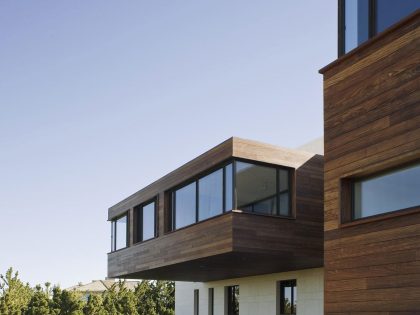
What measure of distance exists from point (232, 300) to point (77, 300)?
10.9 metres

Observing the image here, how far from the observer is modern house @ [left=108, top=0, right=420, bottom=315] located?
711cm

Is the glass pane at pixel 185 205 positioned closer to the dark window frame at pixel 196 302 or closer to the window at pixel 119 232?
the window at pixel 119 232

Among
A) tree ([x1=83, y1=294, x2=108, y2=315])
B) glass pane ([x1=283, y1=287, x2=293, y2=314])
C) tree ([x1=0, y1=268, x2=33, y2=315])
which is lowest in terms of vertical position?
tree ([x1=83, y1=294, x2=108, y2=315])

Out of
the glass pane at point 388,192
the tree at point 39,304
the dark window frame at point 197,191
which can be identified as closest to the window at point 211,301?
the dark window frame at point 197,191

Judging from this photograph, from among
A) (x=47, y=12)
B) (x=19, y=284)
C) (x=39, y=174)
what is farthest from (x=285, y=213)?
(x=19, y=284)

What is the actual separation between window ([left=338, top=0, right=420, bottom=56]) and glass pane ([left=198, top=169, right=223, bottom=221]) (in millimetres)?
4833

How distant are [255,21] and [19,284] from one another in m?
17.0

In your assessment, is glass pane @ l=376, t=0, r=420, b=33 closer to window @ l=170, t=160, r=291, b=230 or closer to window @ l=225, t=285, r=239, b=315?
window @ l=170, t=160, r=291, b=230

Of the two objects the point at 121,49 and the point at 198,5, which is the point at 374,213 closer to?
the point at 198,5

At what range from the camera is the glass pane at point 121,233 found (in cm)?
1822

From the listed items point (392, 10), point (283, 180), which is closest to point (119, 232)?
point (283, 180)

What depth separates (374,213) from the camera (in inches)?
297

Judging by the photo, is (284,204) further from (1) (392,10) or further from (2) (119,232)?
(2) (119,232)

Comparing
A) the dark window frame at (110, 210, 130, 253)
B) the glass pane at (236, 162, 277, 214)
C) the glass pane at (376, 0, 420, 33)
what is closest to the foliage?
the dark window frame at (110, 210, 130, 253)
